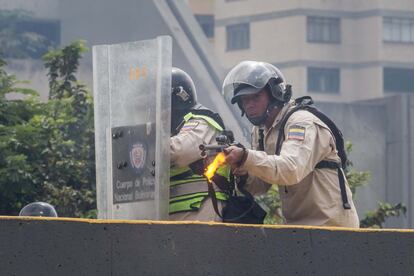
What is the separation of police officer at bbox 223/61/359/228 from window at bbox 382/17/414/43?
207 ft

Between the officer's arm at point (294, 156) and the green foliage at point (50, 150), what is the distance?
5.94m

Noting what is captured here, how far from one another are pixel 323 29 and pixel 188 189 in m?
62.7

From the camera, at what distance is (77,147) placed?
14453 millimetres

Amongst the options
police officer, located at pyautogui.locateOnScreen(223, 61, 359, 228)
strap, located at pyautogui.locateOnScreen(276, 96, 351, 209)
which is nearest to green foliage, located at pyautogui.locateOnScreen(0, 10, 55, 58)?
police officer, located at pyautogui.locateOnScreen(223, 61, 359, 228)

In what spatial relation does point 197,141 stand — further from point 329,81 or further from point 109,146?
point 329,81

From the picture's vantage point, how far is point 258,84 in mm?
7160

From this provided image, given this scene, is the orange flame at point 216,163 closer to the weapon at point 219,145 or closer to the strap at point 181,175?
the weapon at point 219,145

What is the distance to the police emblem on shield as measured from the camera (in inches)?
276

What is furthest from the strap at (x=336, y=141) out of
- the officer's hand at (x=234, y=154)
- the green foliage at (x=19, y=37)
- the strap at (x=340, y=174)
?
the green foliage at (x=19, y=37)

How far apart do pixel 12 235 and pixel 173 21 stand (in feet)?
90.1

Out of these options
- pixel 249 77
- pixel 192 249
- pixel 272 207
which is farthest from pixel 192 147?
pixel 272 207

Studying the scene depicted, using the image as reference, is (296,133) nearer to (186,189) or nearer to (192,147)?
(192,147)

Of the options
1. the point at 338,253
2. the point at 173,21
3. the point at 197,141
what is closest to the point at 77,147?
the point at 197,141

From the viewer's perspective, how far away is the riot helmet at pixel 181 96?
768 cm
